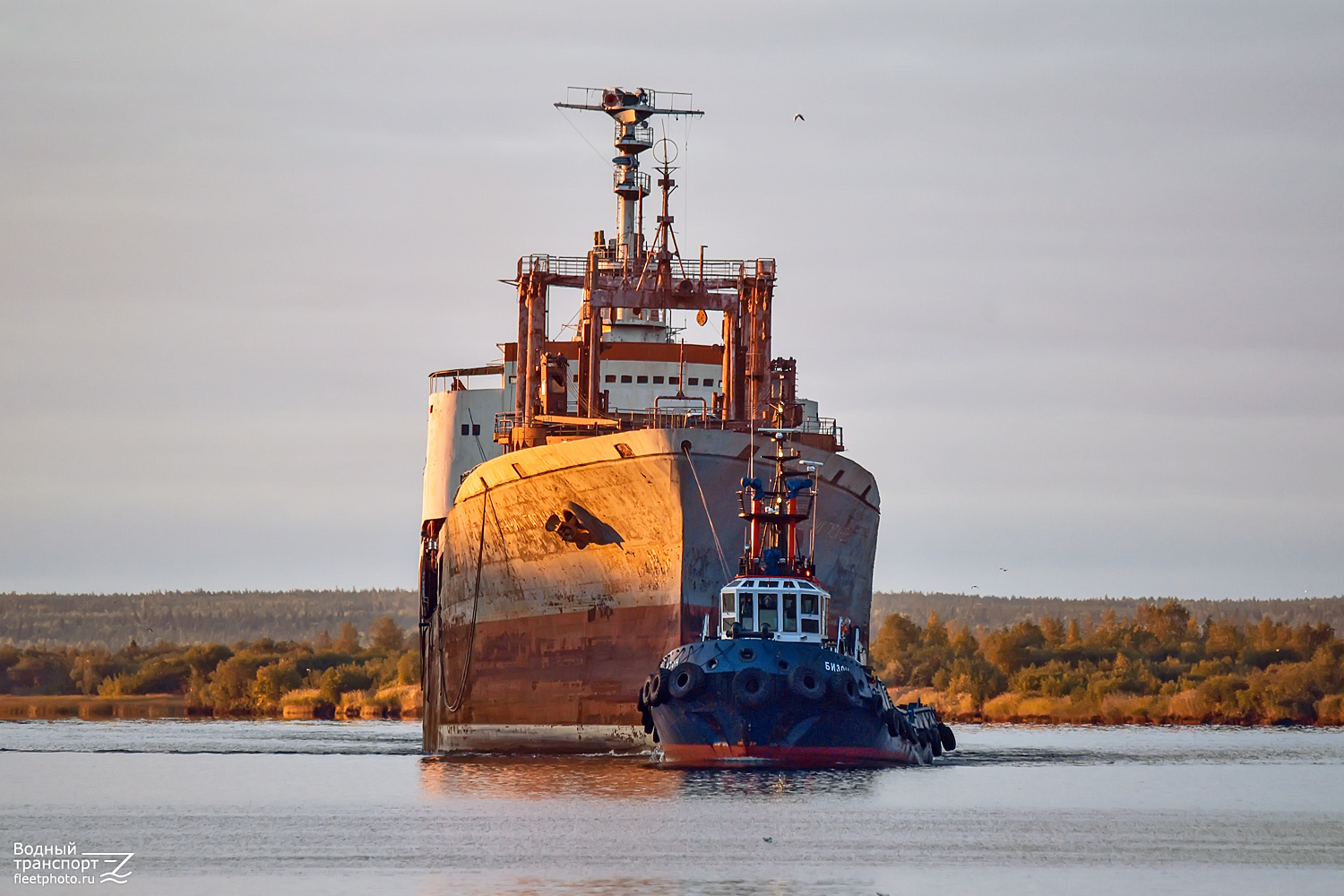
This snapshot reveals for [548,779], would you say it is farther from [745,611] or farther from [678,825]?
[678,825]

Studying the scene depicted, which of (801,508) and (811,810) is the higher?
(801,508)

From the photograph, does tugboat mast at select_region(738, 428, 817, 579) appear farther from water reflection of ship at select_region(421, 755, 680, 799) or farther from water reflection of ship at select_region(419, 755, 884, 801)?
water reflection of ship at select_region(421, 755, 680, 799)

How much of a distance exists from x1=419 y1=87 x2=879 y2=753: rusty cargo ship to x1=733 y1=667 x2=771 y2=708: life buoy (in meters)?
5.81

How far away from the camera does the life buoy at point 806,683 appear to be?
46.0 meters

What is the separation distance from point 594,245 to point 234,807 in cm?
2951

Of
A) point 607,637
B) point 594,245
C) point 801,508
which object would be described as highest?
point 594,245

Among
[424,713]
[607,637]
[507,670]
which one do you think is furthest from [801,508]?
[424,713]

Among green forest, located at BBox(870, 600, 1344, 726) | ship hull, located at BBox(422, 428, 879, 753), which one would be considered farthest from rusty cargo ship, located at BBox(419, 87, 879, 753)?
green forest, located at BBox(870, 600, 1344, 726)

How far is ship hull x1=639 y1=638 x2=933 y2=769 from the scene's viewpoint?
46.0m

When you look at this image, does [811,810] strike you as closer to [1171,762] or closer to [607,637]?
[607,637]

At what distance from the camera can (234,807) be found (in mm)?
46344

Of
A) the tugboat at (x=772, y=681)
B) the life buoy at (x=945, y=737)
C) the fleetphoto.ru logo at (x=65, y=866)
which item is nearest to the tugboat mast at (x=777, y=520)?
the tugboat at (x=772, y=681)

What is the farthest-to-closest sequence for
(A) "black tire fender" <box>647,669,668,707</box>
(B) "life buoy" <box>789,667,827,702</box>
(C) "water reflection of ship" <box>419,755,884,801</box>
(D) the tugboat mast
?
(D) the tugboat mast → (A) "black tire fender" <box>647,669,668,707</box> → (B) "life buoy" <box>789,667,827,702</box> → (C) "water reflection of ship" <box>419,755,884,801</box>

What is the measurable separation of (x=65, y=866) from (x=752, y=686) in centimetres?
1604
